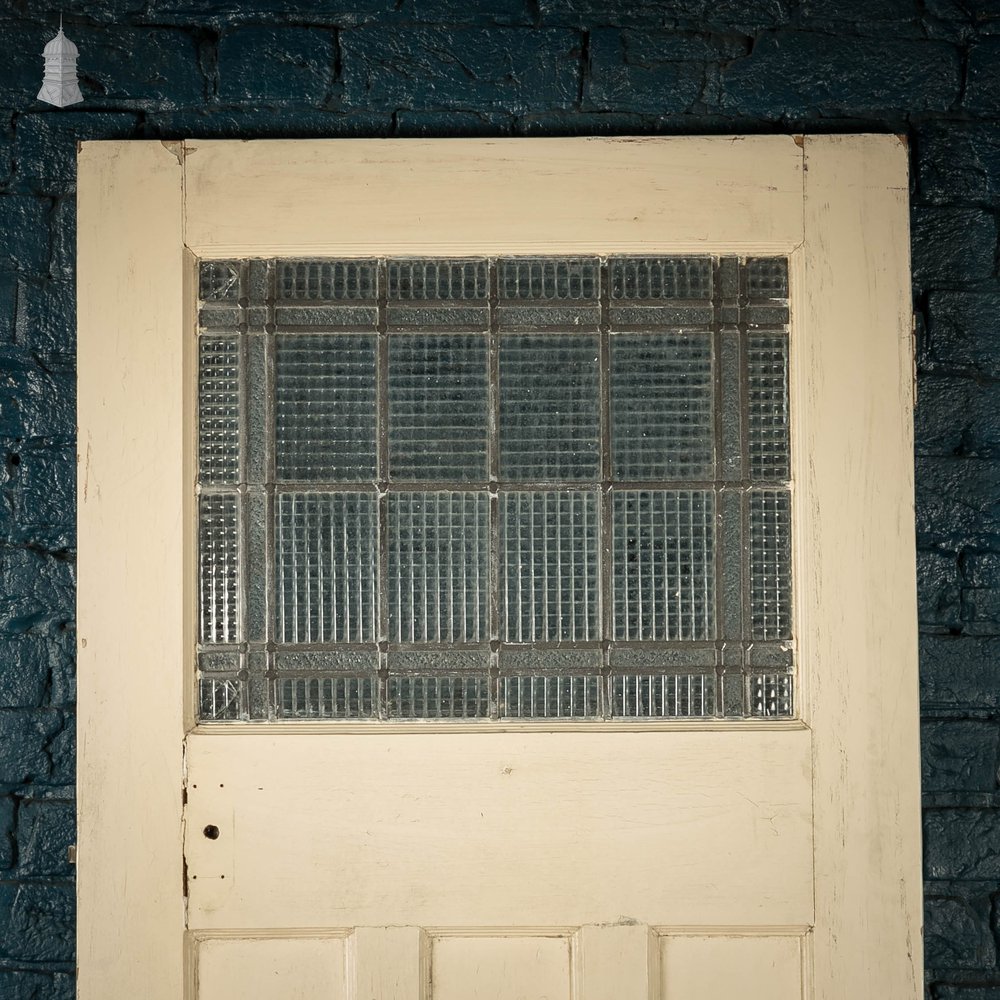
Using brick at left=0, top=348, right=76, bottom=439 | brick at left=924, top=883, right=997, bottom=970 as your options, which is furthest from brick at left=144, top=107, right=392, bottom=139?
brick at left=924, top=883, right=997, bottom=970

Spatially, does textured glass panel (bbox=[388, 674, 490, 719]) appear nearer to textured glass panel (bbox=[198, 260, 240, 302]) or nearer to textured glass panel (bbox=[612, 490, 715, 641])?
textured glass panel (bbox=[612, 490, 715, 641])

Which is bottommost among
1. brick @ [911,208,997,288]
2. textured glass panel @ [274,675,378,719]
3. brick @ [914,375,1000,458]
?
textured glass panel @ [274,675,378,719]

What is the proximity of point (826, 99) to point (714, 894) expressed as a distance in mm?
1392

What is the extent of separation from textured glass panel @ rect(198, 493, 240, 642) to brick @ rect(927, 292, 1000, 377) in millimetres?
1272

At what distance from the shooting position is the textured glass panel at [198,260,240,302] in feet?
5.30

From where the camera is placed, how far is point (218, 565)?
160cm

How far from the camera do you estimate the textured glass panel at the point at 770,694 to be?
159 cm

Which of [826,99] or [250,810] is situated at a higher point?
[826,99]

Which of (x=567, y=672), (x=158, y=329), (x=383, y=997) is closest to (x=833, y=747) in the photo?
(x=567, y=672)

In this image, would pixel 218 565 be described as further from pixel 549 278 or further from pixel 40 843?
pixel 549 278

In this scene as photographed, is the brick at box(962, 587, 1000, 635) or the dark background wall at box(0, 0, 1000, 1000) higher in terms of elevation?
the dark background wall at box(0, 0, 1000, 1000)

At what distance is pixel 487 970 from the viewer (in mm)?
1563

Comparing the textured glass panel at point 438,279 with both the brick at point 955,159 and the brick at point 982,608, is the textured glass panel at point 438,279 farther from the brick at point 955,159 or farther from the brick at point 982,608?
the brick at point 982,608

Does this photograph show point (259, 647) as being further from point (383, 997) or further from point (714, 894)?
point (714, 894)
